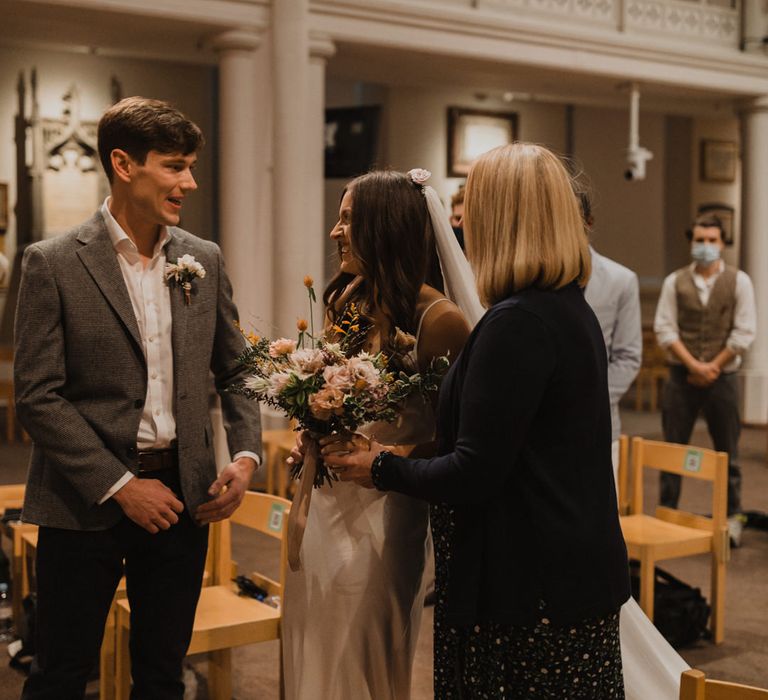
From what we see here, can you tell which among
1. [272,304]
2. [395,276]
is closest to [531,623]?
[395,276]

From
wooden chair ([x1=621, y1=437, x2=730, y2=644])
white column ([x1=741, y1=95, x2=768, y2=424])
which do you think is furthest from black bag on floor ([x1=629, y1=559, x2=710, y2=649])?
white column ([x1=741, y1=95, x2=768, y2=424])

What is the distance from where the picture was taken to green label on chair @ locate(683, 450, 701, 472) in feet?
14.6

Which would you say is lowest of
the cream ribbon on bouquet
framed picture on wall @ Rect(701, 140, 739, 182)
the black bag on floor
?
the black bag on floor

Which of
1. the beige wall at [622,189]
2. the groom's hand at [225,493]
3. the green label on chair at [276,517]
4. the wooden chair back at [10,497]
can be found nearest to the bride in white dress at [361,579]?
the groom's hand at [225,493]

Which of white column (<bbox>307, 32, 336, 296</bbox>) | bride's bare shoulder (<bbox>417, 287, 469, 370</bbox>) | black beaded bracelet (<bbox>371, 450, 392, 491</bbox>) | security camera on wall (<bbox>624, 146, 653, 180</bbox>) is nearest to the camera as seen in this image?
black beaded bracelet (<bbox>371, 450, 392, 491</bbox>)

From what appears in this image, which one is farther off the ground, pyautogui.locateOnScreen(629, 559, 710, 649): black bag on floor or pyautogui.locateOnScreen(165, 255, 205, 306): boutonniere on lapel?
pyautogui.locateOnScreen(165, 255, 205, 306): boutonniere on lapel

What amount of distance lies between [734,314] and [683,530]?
2036 millimetres

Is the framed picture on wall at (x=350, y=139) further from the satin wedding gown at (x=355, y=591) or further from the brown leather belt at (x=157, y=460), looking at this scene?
the brown leather belt at (x=157, y=460)

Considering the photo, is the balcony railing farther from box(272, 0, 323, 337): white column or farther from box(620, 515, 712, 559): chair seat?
box(620, 515, 712, 559): chair seat

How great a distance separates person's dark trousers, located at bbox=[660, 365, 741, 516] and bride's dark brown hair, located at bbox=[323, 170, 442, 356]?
3908mm

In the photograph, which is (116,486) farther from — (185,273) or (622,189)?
(622,189)

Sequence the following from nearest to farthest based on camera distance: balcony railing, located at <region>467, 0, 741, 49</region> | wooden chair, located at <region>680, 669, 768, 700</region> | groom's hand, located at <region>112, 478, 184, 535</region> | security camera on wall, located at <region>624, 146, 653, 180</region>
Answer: wooden chair, located at <region>680, 669, 768, 700</region> → groom's hand, located at <region>112, 478, 184, 535</region> → balcony railing, located at <region>467, 0, 741, 49</region> → security camera on wall, located at <region>624, 146, 653, 180</region>

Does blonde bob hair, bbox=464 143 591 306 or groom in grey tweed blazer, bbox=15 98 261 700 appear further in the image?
groom in grey tweed blazer, bbox=15 98 261 700

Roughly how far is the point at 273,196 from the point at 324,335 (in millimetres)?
5526
